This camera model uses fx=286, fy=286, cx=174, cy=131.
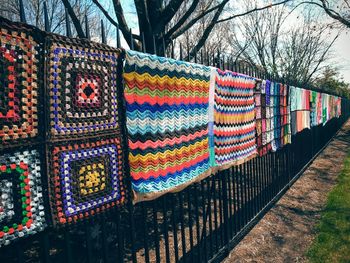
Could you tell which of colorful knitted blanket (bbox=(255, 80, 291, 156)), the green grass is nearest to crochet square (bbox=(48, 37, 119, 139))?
colorful knitted blanket (bbox=(255, 80, 291, 156))

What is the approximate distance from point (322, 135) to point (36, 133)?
1229 cm

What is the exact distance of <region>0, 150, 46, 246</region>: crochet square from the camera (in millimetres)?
1342

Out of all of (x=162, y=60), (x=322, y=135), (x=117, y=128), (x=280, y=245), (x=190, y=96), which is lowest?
(x=280, y=245)

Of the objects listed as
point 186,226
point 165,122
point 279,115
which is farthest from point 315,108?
point 165,122

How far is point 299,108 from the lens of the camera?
23.1ft

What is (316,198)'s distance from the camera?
20.2 feet

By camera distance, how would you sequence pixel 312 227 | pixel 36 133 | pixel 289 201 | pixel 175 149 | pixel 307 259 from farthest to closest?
pixel 289 201 → pixel 312 227 → pixel 307 259 → pixel 175 149 → pixel 36 133

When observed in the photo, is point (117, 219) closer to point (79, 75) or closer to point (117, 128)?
point (117, 128)

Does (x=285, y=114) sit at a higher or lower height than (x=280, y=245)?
higher

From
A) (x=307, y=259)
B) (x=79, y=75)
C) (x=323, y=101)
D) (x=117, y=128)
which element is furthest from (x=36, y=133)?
(x=323, y=101)

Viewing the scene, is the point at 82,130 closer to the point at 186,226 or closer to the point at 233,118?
the point at 233,118

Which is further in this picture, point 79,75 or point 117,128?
point 117,128

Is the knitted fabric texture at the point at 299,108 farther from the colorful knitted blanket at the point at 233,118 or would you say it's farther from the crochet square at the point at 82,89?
the crochet square at the point at 82,89

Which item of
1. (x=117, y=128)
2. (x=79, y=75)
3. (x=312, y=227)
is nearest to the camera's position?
(x=79, y=75)
